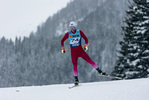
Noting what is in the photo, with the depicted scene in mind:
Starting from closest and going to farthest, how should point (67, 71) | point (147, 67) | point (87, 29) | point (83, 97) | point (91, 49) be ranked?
point (83, 97) < point (147, 67) < point (67, 71) < point (91, 49) < point (87, 29)

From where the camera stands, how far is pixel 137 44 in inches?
585

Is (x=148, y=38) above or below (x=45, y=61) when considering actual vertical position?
above

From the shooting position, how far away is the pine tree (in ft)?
47.3

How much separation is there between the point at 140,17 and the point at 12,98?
37.1ft

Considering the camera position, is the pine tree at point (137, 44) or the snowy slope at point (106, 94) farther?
A: the pine tree at point (137, 44)

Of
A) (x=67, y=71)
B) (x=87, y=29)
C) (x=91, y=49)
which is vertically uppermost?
(x=87, y=29)

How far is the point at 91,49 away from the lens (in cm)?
12262

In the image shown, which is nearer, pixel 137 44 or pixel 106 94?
pixel 106 94

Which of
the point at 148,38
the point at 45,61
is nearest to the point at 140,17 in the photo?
the point at 148,38

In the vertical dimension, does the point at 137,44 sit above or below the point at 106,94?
above

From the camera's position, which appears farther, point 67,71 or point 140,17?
point 67,71

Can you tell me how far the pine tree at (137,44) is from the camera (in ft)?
47.3

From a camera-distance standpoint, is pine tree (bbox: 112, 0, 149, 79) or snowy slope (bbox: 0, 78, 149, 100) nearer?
snowy slope (bbox: 0, 78, 149, 100)

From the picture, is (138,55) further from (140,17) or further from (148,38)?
(140,17)
